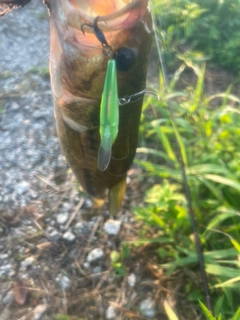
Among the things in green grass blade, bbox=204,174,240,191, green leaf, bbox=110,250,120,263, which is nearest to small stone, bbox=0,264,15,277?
green leaf, bbox=110,250,120,263

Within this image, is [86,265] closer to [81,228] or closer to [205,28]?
[81,228]

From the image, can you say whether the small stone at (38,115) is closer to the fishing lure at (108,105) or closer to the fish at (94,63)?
the fish at (94,63)

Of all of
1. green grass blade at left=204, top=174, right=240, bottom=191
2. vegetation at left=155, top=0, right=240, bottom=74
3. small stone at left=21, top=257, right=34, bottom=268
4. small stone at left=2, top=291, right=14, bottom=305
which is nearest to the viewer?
green grass blade at left=204, top=174, right=240, bottom=191

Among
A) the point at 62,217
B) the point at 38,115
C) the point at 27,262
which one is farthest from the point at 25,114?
the point at 27,262

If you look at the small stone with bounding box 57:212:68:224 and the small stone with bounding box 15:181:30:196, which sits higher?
the small stone with bounding box 15:181:30:196

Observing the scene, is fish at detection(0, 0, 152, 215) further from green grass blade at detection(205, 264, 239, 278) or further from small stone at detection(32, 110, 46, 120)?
small stone at detection(32, 110, 46, 120)

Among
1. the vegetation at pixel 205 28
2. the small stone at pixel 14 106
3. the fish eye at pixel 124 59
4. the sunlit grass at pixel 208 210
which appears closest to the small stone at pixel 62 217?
the sunlit grass at pixel 208 210

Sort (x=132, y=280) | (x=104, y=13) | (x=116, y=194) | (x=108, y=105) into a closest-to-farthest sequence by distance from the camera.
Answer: (x=108, y=105)
(x=104, y=13)
(x=116, y=194)
(x=132, y=280)

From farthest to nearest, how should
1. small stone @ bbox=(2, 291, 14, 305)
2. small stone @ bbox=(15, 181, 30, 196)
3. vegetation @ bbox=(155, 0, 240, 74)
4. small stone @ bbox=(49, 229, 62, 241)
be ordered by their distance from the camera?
vegetation @ bbox=(155, 0, 240, 74)
small stone @ bbox=(15, 181, 30, 196)
small stone @ bbox=(49, 229, 62, 241)
small stone @ bbox=(2, 291, 14, 305)
